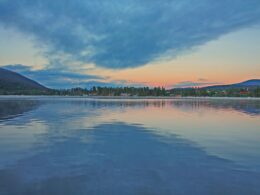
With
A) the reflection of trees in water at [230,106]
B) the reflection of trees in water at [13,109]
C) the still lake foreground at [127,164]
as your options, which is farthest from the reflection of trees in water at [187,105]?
the still lake foreground at [127,164]

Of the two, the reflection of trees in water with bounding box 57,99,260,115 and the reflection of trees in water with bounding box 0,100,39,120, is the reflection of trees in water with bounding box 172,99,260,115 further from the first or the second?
the reflection of trees in water with bounding box 0,100,39,120

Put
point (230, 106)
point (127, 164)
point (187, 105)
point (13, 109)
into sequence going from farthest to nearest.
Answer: point (187, 105) < point (230, 106) < point (13, 109) < point (127, 164)

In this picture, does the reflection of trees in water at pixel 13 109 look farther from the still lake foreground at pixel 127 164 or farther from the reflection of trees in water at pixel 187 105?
the still lake foreground at pixel 127 164

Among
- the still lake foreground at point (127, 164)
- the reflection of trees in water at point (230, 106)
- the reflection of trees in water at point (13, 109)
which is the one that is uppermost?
the reflection of trees in water at point (13, 109)

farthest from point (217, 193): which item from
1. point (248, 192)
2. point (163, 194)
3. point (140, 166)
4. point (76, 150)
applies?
point (76, 150)

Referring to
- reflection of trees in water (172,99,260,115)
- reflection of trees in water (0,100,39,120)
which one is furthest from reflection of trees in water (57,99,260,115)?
reflection of trees in water (0,100,39,120)

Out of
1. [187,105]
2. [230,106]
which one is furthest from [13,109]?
[230,106]

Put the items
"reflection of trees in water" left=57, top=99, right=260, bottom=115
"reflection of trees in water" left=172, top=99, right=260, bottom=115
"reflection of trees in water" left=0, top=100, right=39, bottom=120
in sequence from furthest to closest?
"reflection of trees in water" left=57, top=99, right=260, bottom=115
"reflection of trees in water" left=172, top=99, right=260, bottom=115
"reflection of trees in water" left=0, top=100, right=39, bottom=120

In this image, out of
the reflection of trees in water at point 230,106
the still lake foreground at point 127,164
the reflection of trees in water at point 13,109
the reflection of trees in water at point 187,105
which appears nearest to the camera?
the still lake foreground at point 127,164

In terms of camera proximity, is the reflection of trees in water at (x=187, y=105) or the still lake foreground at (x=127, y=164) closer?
the still lake foreground at (x=127, y=164)

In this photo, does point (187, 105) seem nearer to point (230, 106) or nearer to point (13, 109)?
point (230, 106)

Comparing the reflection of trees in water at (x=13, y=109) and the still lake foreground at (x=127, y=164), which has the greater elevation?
the reflection of trees in water at (x=13, y=109)

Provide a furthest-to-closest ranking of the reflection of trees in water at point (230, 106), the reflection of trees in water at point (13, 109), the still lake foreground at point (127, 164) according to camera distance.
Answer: the reflection of trees in water at point (230, 106) < the reflection of trees in water at point (13, 109) < the still lake foreground at point (127, 164)

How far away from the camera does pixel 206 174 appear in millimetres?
6906
